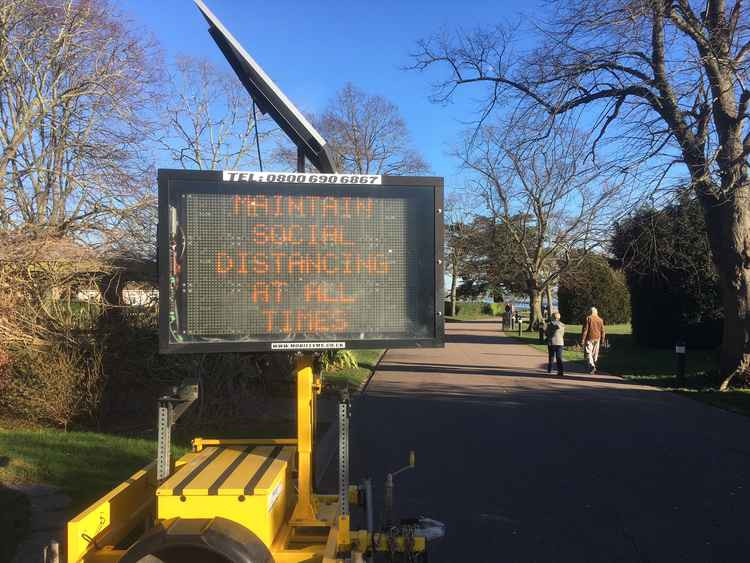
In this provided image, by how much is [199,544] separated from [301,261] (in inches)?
58.3

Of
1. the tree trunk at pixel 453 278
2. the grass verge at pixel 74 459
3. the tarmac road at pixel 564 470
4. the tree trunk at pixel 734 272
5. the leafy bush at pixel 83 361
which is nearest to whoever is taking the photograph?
the tarmac road at pixel 564 470

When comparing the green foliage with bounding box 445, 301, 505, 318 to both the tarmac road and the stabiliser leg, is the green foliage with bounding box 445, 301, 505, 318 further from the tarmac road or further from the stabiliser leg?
the stabiliser leg

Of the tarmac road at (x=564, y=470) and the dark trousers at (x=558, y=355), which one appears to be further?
the dark trousers at (x=558, y=355)

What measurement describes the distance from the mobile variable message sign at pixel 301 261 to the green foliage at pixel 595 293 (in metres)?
38.7

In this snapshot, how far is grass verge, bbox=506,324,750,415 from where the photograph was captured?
40.0 feet

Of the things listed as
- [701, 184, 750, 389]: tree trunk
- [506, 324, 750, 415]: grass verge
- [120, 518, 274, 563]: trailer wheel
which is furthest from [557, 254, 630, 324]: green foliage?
[120, 518, 274, 563]: trailer wheel

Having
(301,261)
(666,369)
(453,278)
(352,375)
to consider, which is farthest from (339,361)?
(453,278)

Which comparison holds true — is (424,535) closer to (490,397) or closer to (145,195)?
(490,397)

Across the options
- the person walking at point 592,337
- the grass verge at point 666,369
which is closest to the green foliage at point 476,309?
the grass verge at point 666,369

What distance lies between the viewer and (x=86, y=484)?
19.9 ft

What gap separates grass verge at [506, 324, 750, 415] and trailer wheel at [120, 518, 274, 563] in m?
10.2

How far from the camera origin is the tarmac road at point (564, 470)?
196 inches

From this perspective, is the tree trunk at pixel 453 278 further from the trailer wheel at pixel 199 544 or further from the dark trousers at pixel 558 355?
the trailer wheel at pixel 199 544

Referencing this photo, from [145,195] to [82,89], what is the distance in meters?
4.17
